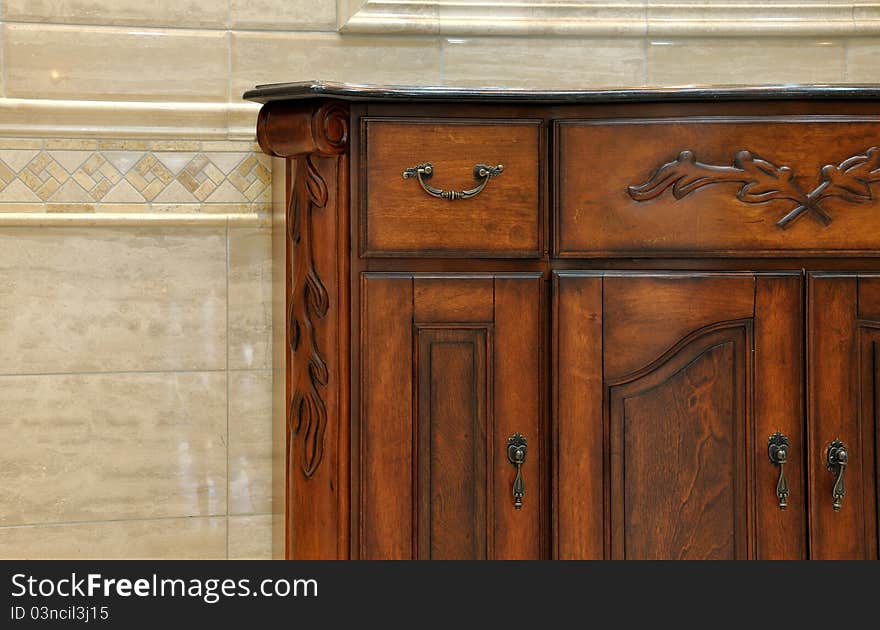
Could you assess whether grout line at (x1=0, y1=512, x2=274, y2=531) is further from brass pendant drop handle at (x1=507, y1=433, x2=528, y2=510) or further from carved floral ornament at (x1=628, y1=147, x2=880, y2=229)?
carved floral ornament at (x1=628, y1=147, x2=880, y2=229)

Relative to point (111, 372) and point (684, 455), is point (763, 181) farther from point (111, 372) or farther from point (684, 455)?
point (111, 372)

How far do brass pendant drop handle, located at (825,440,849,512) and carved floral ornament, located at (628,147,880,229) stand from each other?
34 cm

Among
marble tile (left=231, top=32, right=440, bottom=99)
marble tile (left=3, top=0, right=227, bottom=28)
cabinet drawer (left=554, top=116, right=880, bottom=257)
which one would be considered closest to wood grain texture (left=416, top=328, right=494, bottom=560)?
cabinet drawer (left=554, top=116, right=880, bottom=257)

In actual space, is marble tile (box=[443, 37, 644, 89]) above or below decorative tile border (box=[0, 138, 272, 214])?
above

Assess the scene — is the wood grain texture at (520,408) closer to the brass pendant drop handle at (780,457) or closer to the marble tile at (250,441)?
the brass pendant drop handle at (780,457)

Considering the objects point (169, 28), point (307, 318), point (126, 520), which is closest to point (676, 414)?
point (307, 318)

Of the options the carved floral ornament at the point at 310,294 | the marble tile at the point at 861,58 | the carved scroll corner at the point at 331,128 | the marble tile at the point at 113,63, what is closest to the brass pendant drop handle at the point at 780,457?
the carved floral ornament at the point at 310,294

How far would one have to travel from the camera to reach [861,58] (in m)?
1.98

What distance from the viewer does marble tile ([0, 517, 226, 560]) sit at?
182 centimetres

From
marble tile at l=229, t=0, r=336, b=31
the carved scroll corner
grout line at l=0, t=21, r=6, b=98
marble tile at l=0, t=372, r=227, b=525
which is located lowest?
marble tile at l=0, t=372, r=227, b=525

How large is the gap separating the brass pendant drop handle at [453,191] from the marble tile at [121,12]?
808mm

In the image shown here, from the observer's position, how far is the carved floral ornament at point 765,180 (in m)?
1.29

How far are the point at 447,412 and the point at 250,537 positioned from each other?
0.78 m

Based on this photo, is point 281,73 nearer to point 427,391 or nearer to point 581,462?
point 427,391
